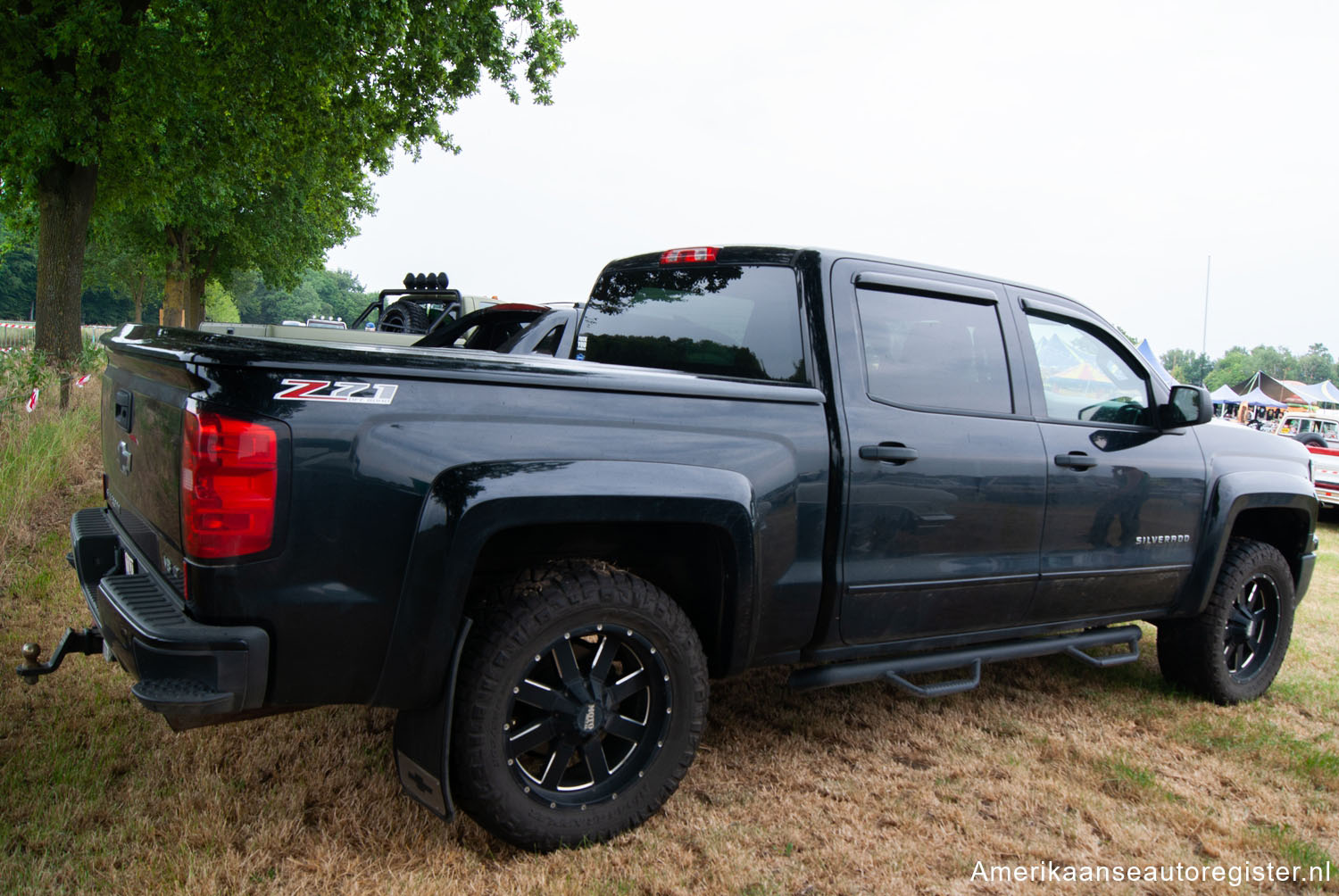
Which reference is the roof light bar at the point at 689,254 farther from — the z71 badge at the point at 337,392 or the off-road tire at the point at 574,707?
the z71 badge at the point at 337,392

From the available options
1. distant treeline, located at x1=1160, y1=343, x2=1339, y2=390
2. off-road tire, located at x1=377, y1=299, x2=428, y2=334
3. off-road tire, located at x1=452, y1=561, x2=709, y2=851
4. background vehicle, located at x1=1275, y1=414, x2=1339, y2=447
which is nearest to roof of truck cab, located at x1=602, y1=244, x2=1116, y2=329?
off-road tire, located at x1=452, y1=561, x2=709, y2=851

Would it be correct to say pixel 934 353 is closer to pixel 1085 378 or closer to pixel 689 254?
pixel 1085 378

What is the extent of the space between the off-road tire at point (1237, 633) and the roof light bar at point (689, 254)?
9.58ft

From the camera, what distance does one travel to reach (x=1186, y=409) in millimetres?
3914

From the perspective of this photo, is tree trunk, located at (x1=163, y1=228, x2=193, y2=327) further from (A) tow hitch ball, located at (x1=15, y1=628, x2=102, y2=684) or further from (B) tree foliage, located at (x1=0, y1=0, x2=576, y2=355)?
(A) tow hitch ball, located at (x1=15, y1=628, x2=102, y2=684)

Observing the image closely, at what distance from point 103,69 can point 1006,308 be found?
12.5 metres

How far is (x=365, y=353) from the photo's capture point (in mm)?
2383

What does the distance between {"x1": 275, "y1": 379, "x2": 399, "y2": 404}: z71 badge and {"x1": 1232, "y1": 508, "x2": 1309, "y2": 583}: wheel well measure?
Result: 4281 mm

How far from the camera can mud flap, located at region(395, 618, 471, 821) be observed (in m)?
2.46

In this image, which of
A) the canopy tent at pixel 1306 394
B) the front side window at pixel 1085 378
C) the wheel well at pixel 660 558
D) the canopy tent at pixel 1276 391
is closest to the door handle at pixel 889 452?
the wheel well at pixel 660 558

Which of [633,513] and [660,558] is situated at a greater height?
[633,513]

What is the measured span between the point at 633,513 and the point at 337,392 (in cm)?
87

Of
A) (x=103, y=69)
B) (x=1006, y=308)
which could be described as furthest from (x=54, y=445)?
(x=103, y=69)

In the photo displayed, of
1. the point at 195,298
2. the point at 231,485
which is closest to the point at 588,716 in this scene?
the point at 231,485
